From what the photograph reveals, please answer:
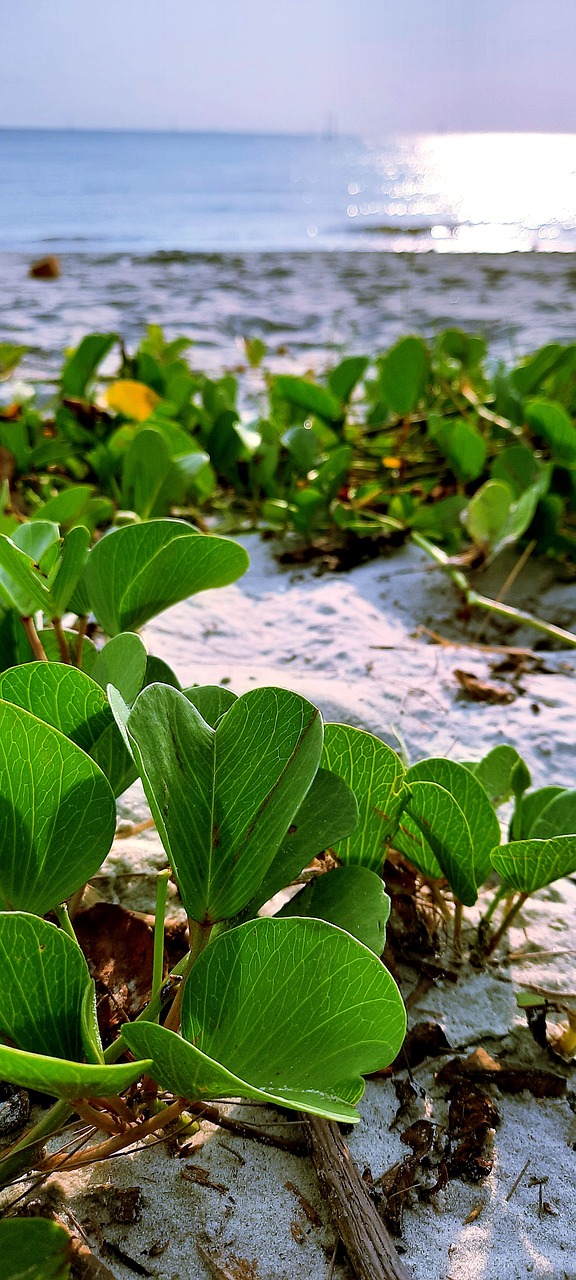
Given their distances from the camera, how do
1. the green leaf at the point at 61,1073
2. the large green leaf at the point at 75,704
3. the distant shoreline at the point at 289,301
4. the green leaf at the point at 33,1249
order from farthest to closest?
the distant shoreline at the point at 289,301 < the large green leaf at the point at 75,704 < the green leaf at the point at 33,1249 < the green leaf at the point at 61,1073

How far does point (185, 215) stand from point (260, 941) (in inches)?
413

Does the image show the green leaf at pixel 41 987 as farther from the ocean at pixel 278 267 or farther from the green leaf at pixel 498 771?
the ocean at pixel 278 267

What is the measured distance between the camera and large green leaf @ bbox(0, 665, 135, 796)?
0.54 meters

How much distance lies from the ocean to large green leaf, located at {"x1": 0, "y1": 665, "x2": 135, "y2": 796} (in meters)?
1.99

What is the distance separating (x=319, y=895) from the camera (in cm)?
57

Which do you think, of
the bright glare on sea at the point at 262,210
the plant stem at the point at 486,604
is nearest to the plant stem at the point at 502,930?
the plant stem at the point at 486,604

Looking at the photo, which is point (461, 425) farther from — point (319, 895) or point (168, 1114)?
point (168, 1114)

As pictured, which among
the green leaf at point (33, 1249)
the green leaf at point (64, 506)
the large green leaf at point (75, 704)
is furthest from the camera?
the green leaf at point (64, 506)

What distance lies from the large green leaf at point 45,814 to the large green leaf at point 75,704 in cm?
7

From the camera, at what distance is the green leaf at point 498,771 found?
776 millimetres

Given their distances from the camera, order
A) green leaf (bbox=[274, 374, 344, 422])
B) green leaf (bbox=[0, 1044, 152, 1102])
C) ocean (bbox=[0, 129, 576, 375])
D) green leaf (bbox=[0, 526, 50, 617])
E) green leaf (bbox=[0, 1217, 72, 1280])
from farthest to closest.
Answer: ocean (bbox=[0, 129, 576, 375]) → green leaf (bbox=[274, 374, 344, 422]) → green leaf (bbox=[0, 526, 50, 617]) → green leaf (bbox=[0, 1217, 72, 1280]) → green leaf (bbox=[0, 1044, 152, 1102])

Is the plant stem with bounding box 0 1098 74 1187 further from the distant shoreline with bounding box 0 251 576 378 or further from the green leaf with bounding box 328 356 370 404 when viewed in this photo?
the distant shoreline with bounding box 0 251 576 378

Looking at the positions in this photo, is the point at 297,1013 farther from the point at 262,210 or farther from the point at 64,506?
the point at 262,210

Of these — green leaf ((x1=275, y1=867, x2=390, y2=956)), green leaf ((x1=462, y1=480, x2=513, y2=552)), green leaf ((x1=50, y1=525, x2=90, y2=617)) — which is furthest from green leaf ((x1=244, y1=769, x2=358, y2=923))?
green leaf ((x1=462, y1=480, x2=513, y2=552))
